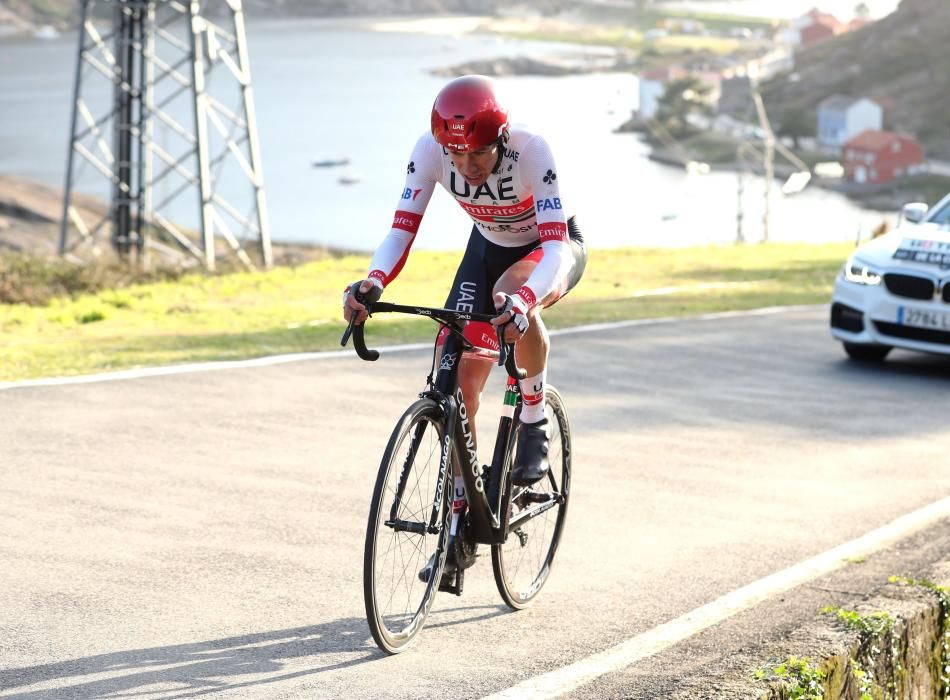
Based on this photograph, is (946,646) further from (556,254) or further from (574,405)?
(574,405)

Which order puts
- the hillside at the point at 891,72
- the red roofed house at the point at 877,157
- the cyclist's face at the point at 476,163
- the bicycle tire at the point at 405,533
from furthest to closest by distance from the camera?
the hillside at the point at 891,72, the red roofed house at the point at 877,157, the cyclist's face at the point at 476,163, the bicycle tire at the point at 405,533

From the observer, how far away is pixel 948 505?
24.5 feet

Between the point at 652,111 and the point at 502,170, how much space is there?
495 feet

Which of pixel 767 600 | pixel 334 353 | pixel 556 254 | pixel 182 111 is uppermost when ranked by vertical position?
pixel 556 254

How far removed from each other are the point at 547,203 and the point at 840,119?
15343 centimetres

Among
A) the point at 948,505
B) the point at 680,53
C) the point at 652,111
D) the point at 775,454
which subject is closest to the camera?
the point at 948,505

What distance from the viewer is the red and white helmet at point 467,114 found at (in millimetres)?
4559

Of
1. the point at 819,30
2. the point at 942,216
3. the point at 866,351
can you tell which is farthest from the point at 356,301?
the point at 819,30

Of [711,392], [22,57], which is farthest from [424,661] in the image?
[22,57]

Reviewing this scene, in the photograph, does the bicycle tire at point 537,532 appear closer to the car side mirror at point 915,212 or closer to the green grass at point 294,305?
the green grass at point 294,305

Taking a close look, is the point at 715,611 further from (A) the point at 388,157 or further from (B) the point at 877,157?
(B) the point at 877,157

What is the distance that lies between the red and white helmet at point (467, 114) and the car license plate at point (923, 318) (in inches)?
318

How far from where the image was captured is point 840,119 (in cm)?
15075

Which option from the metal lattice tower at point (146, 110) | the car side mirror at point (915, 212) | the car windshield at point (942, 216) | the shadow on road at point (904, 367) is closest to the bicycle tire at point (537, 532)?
the shadow on road at point (904, 367)
